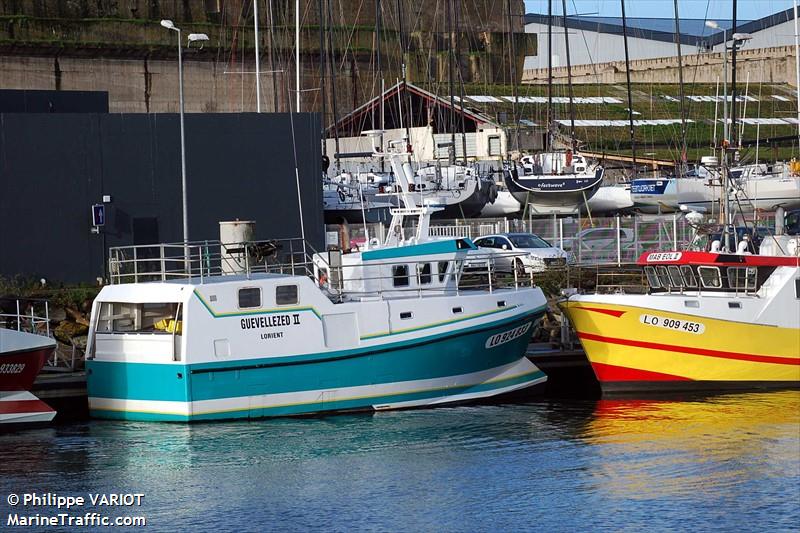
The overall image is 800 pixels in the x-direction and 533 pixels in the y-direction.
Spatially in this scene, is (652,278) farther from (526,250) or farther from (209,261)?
(209,261)

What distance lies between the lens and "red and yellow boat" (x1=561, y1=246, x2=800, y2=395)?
100ft

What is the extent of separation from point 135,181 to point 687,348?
650 inches

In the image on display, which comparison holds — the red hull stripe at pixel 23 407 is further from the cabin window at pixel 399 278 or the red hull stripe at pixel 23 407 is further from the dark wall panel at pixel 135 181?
the dark wall panel at pixel 135 181

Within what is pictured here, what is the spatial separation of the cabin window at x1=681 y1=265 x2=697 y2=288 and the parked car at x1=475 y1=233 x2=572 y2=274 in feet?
30.2

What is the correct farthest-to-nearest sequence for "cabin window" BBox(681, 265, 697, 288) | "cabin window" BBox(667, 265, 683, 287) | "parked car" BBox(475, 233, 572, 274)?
1. "parked car" BBox(475, 233, 572, 274)
2. "cabin window" BBox(667, 265, 683, 287)
3. "cabin window" BBox(681, 265, 697, 288)

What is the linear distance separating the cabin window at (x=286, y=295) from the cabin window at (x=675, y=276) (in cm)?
897

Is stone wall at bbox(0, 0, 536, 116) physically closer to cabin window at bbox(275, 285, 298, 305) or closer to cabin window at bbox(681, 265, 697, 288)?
cabin window at bbox(681, 265, 697, 288)

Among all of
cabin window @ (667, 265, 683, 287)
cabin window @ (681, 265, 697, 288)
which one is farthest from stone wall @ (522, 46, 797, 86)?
cabin window @ (681, 265, 697, 288)

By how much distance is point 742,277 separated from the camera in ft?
101

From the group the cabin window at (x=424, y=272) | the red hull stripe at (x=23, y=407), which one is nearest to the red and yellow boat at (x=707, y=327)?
the cabin window at (x=424, y=272)

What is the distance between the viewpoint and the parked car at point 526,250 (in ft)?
134

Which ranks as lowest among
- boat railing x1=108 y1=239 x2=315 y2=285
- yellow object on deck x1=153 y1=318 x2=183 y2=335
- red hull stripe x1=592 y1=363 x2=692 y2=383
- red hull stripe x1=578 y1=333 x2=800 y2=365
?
red hull stripe x1=592 y1=363 x2=692 y2=383

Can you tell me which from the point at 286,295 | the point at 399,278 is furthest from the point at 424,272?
the point at 286,295

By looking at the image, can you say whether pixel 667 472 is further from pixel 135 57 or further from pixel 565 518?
pixel 135 57
